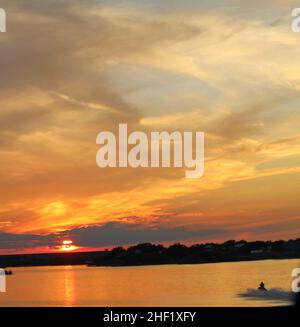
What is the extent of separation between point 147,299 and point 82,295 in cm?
1126
